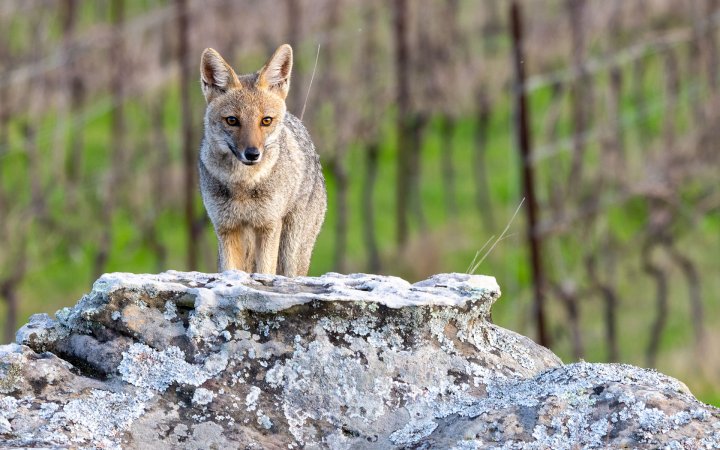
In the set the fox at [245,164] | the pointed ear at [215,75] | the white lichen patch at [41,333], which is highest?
the pointed ear at [215,75]

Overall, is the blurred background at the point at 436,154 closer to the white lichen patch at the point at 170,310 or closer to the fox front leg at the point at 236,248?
the fox front leg at the point at 236,248

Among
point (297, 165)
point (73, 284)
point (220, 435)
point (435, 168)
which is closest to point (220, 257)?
point (297, 165)

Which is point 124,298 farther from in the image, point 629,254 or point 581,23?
point 629,254

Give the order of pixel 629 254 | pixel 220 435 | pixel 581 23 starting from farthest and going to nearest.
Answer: pixel 629 254 < pixel 581 23 < pixel 220 435

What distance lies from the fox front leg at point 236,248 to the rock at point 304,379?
2482mm

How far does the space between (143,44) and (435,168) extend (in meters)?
6.77

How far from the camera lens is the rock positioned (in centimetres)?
446

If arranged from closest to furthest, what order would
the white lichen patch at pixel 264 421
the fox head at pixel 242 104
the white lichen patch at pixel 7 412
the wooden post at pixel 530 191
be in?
the white lichen patch at pixel 7 412 < the white lichen patch at pixel 264 421 < the fox head at pixel 242 104 < the wooden post at pixel 530 191

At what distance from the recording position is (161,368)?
4.78 metres

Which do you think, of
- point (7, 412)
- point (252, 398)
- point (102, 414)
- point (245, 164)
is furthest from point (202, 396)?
point (245, 164)

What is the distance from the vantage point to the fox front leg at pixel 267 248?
25.5ft

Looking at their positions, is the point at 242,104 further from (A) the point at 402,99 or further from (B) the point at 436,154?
Result: (B) the point at 436,154

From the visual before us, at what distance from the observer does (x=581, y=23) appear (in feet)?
59.9

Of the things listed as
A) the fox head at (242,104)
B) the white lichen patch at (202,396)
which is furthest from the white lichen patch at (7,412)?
the fox head at (242,104)
